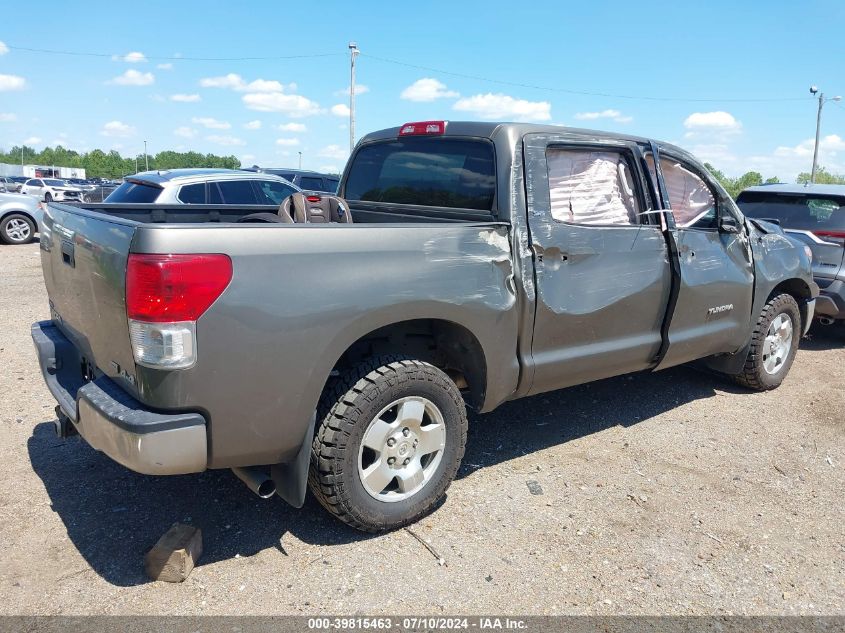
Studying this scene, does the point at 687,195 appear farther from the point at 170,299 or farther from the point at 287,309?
the point at 170,299

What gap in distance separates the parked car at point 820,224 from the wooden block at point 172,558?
6.48m

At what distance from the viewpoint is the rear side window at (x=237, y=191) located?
9336 mm

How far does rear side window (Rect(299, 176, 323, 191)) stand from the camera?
13.8 meters

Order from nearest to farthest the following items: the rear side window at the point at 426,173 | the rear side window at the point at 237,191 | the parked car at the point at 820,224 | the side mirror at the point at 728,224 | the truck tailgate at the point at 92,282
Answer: the truck tailgate at the point at 92,282, the rear side window at the point at 426,173, the side mirror at the point at 728,224, the parked car at the point at 820,224, the rear side window at the point at 237,191

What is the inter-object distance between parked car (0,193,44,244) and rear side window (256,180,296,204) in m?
6.46

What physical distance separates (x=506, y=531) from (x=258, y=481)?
1.25 m

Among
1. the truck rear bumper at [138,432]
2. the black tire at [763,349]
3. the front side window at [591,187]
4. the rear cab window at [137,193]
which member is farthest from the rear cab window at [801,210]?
the rear cab window at [137,193]

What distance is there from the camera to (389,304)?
294cm

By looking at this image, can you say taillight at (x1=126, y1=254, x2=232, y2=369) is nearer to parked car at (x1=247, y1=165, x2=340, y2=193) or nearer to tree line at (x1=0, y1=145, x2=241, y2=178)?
parked car at (x1=247, y1=165, x2=340, y2=193)

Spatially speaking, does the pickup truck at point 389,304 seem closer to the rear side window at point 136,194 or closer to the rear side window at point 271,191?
the rear side window at point 136,194

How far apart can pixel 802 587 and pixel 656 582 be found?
2.10ft

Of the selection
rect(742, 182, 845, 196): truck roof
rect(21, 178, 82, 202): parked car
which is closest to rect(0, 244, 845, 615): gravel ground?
rect(742, 182, 845, 196): truck roof

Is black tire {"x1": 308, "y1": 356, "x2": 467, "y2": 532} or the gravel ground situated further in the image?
black tire {"x1": 308, "y1": 356, "x2": 467, "y2": 532}

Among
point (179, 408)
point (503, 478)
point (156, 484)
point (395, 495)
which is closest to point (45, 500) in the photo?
point (156, 484)
